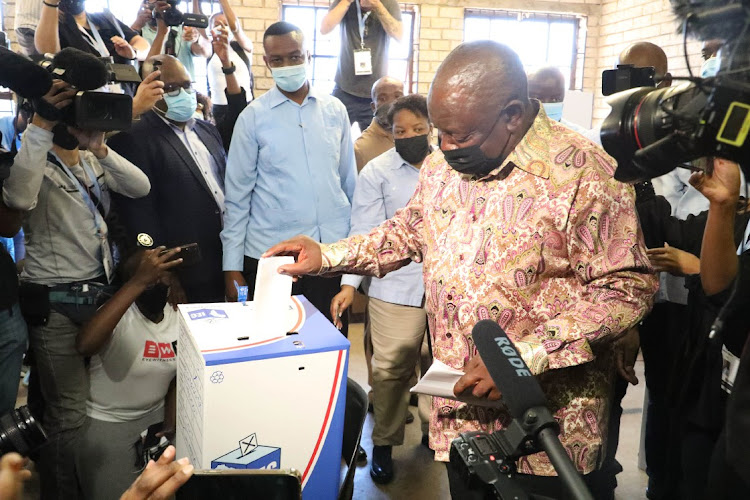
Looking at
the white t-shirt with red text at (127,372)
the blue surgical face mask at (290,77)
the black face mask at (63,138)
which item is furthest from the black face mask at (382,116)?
the white t-shirt with red text at (127,372)

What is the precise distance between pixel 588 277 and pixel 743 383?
532 mm

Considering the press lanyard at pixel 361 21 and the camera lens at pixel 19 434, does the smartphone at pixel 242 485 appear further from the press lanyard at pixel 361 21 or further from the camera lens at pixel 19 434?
the press lanyard at pixel 361 21

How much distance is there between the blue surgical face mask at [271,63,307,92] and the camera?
2789 mm

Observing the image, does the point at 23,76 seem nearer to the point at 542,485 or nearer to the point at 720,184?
the point at 542,485

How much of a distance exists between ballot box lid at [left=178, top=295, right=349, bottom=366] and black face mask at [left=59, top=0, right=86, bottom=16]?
1.99 m

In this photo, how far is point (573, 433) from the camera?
4.61 ft

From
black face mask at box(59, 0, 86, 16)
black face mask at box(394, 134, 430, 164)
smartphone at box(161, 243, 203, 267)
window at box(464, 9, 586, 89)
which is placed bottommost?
smartphone at box(161, 243, 203, 267)

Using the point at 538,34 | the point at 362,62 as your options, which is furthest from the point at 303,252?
the point at 538,34

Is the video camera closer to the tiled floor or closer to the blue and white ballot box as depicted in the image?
the blue and white ballot box

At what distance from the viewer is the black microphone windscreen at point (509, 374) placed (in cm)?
86

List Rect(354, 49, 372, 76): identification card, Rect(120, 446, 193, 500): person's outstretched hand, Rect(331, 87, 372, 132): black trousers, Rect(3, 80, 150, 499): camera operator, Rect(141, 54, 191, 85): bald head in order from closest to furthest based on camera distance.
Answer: Rect(120, 446, 193, 500): person's outstretched hand
Rect(3, 80, 150, 499): camera operator
Rect(141, 54, 191, 85): bald head
Rect(354, 49, 372, 76): identification card
Rect(331, 87, 372, 132): black trousers

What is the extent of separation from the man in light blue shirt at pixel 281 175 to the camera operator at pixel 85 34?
836 mm

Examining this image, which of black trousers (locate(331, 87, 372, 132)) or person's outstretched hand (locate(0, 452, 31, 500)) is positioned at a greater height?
black trousers (locate(331, 87, 372, 132))

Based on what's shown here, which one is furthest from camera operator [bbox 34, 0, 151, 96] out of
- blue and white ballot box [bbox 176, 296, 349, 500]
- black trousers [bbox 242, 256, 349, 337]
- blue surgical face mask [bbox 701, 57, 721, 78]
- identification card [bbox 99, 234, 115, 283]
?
blue surgical face mask [bbox 701, 57, 721, 78]
